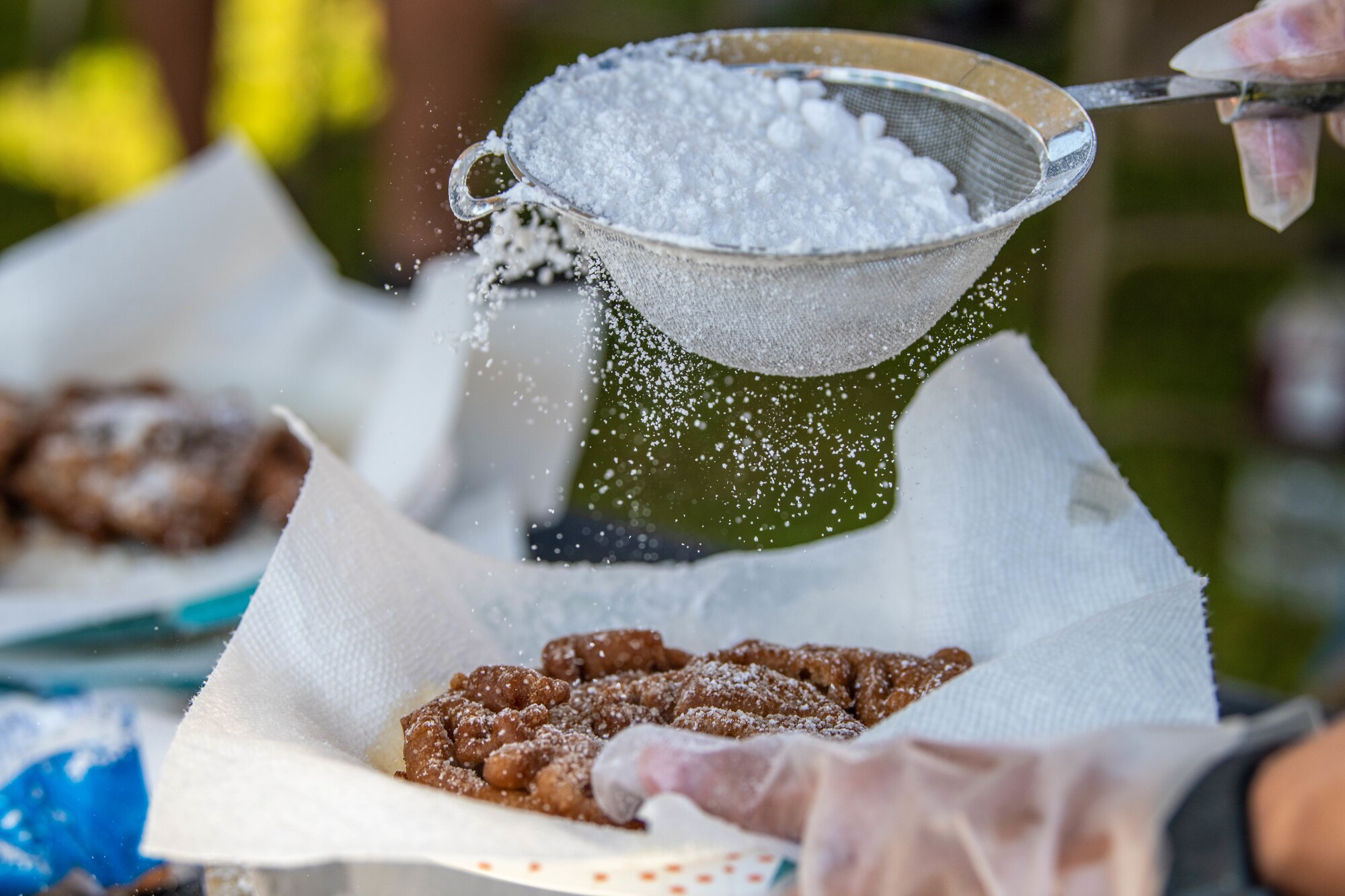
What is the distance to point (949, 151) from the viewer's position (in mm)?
831

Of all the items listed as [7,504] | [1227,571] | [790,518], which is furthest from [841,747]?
[1227,571]

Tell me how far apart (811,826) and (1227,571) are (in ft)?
6.84

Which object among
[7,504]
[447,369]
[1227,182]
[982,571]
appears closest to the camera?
[982,571]

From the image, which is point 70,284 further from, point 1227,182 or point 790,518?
point 1227,182

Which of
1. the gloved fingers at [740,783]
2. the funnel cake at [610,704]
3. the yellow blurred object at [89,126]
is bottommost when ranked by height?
the funnel cake at [610,704]

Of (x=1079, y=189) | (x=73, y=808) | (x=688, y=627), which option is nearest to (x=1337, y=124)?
(x=688, y=627)

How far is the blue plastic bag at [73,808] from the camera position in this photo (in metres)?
0.84

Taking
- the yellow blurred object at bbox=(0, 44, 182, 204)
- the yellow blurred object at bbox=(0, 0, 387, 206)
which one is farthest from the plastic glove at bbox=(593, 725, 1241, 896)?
the yellow blurred object at bbox=(0, 44, 182, 204)

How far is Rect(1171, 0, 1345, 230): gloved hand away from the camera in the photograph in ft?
Result: 2.49

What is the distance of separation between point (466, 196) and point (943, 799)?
428 millimetres

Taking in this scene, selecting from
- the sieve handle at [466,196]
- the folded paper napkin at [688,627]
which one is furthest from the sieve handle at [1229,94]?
the sieve handle at [466,196]

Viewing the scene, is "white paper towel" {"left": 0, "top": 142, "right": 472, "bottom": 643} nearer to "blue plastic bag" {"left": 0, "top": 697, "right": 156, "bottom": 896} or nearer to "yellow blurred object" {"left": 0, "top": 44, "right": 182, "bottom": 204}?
"blue plastic bag" {"left": 0, "top": 697, "right": 156, "bottom": 896}

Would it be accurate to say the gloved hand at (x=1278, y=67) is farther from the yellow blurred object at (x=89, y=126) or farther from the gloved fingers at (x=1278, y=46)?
the yellow blurred object at (x=89, y=126)

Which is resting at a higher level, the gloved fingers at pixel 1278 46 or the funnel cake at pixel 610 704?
the gloved fingers at pixel 1278 46
